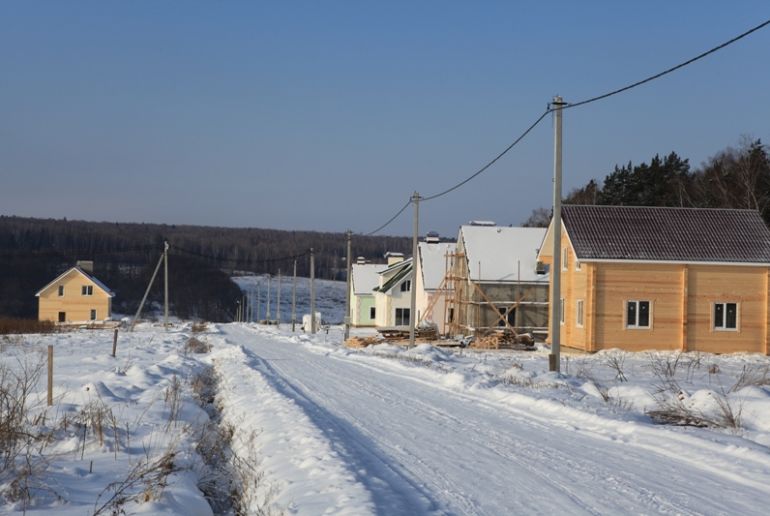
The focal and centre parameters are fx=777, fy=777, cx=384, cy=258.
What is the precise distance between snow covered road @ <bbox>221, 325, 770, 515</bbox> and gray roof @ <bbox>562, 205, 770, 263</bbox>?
20.0m

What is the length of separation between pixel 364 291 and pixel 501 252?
90.7 feet

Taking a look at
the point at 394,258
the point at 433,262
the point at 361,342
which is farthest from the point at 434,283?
the point at 394,258

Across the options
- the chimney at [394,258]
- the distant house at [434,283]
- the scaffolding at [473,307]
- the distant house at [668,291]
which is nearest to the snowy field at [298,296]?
the chimney at [394,258]

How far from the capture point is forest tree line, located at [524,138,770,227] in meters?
52.1

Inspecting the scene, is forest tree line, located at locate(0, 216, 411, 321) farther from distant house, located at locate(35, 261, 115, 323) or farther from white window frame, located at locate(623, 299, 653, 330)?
white window frame, located at locate(623, 299, 653, 330)

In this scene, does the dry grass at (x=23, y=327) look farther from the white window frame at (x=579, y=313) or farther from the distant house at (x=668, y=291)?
the distant house at (x=668, y=291)

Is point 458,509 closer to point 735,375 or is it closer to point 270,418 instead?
point 270,418

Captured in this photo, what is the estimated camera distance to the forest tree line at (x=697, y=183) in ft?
171

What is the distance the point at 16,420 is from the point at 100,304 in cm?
7262

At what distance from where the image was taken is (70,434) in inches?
367

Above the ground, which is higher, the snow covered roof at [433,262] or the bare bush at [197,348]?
the snow covered roof at [433,262]

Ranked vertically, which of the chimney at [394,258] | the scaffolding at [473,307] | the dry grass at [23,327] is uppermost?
the chimney at [394,258]

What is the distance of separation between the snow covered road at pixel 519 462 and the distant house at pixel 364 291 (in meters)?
58.3

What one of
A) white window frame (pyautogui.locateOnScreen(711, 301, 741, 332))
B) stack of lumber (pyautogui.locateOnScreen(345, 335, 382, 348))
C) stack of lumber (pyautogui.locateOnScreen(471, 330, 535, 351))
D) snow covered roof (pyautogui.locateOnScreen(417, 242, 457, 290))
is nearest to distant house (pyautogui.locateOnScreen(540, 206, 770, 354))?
white window frame (pyautogui.locateOnScreen(711, 301, 741, 332))
